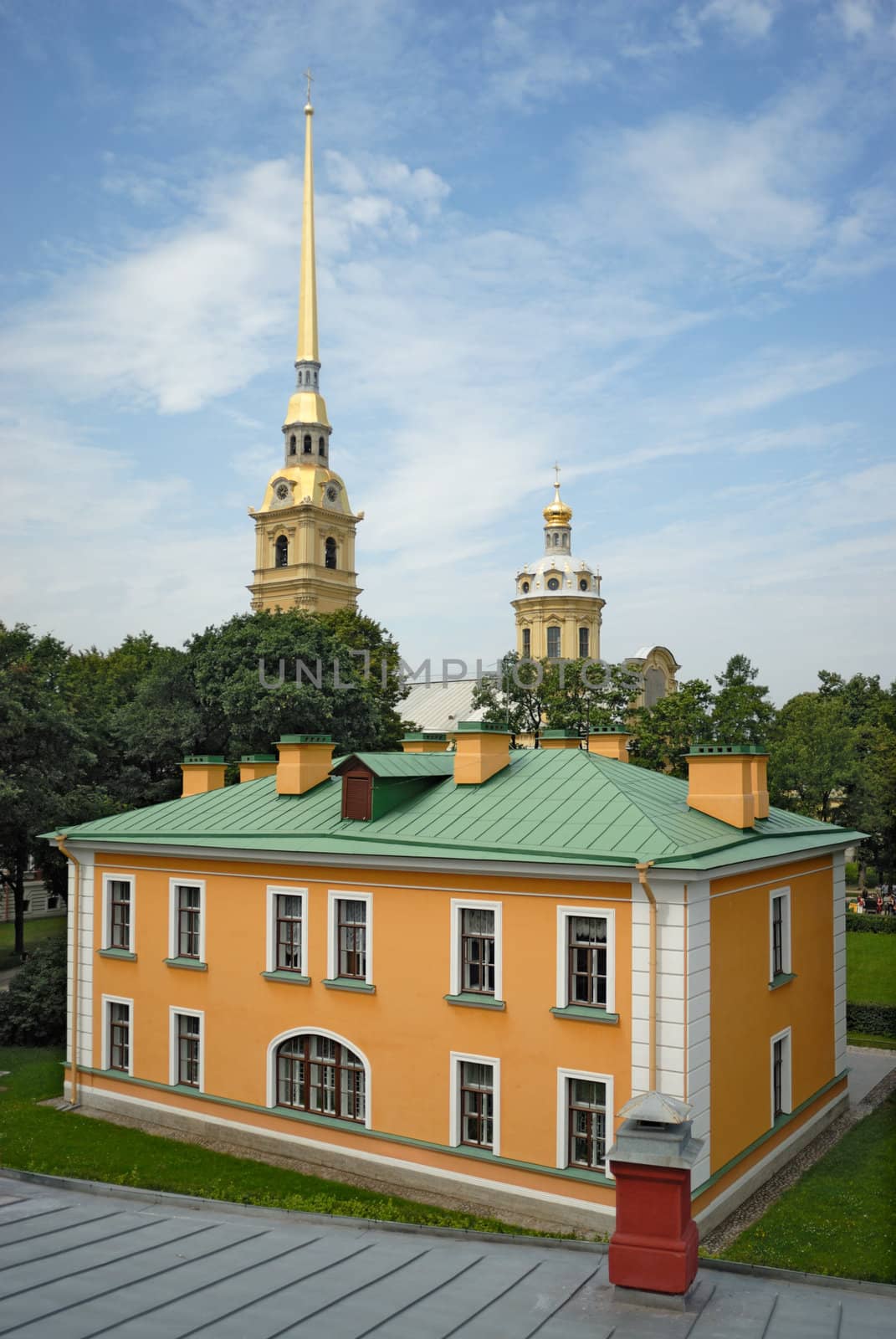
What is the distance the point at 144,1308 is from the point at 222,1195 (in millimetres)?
10157

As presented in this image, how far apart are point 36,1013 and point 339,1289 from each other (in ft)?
76.8

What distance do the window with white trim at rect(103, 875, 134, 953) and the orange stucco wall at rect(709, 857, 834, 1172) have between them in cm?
1304

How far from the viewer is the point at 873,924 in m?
42.9

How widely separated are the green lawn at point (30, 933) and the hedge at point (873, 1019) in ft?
95.9

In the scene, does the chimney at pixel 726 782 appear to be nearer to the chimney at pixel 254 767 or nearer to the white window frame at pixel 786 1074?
the white window frame at pixel 786 1074

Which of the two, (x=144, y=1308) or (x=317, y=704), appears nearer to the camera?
(x=144, y=1308)

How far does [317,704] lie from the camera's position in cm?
4281

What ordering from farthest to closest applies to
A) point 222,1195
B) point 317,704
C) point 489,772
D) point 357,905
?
point 317,704 → point 489,772 → point 357,905 → point 222,1195

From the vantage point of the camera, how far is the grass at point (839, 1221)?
1566cm

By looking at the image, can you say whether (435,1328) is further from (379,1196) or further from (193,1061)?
(193,1061)

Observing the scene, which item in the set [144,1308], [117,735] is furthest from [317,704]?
[144,1308]

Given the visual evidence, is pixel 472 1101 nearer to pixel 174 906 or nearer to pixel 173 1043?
pixel 173 1043

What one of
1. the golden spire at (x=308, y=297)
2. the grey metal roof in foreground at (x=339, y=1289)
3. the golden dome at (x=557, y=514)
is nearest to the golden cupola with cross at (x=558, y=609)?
the golden dome at (x=557, y=514)

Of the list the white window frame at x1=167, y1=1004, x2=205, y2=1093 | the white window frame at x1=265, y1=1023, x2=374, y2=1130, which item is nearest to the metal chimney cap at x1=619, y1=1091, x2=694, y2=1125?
the white window frame at x1=265, y1=1023, x2=374, y2=1130
